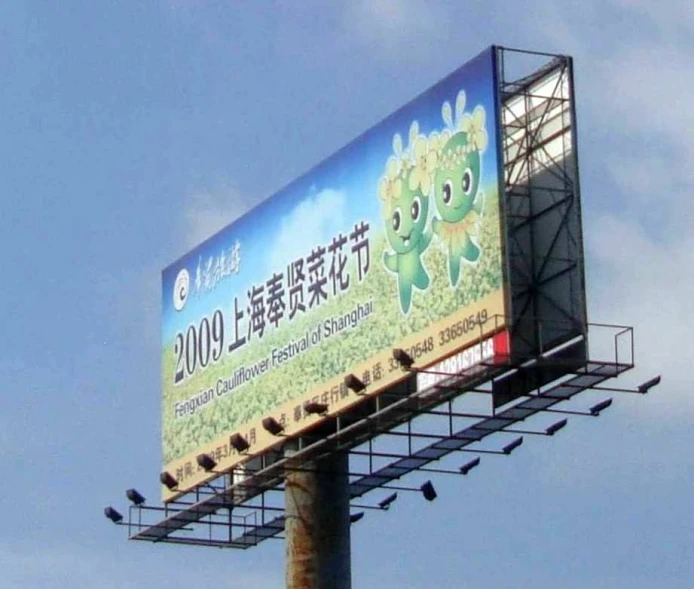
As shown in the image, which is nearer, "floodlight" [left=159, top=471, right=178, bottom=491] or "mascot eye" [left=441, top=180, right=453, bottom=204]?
"mascot eye" [left=441, top=180, right=453, bottom=204]

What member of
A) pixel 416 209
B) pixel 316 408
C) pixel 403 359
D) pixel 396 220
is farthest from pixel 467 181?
pixel 316 408

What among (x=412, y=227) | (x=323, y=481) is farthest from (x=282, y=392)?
(x=412, y=227)

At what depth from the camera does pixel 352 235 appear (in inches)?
2159

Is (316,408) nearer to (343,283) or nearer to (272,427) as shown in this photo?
(272,427)

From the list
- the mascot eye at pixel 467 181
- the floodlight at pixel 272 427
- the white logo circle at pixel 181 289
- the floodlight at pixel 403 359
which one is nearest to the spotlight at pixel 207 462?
the floodlight at pixel 272 427

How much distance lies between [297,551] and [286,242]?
5.77 meters

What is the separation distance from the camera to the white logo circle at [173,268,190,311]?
62.1 metres

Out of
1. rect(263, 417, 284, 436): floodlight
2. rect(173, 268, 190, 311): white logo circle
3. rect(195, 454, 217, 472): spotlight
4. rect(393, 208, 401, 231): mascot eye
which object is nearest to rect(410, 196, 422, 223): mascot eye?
rect(393, 208, 401, 231): mascot eye

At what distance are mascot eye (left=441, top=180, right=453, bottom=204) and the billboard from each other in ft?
0.11

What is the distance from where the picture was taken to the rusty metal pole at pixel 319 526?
56531 millimetres

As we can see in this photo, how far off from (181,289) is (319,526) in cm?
763

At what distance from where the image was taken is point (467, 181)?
51.3 m

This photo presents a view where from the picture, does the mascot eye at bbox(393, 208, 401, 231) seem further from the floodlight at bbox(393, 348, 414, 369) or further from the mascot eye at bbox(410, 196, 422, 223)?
the floodlight at bbox(393, 348, 414, 369)

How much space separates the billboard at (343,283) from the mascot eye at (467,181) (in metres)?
0.03
